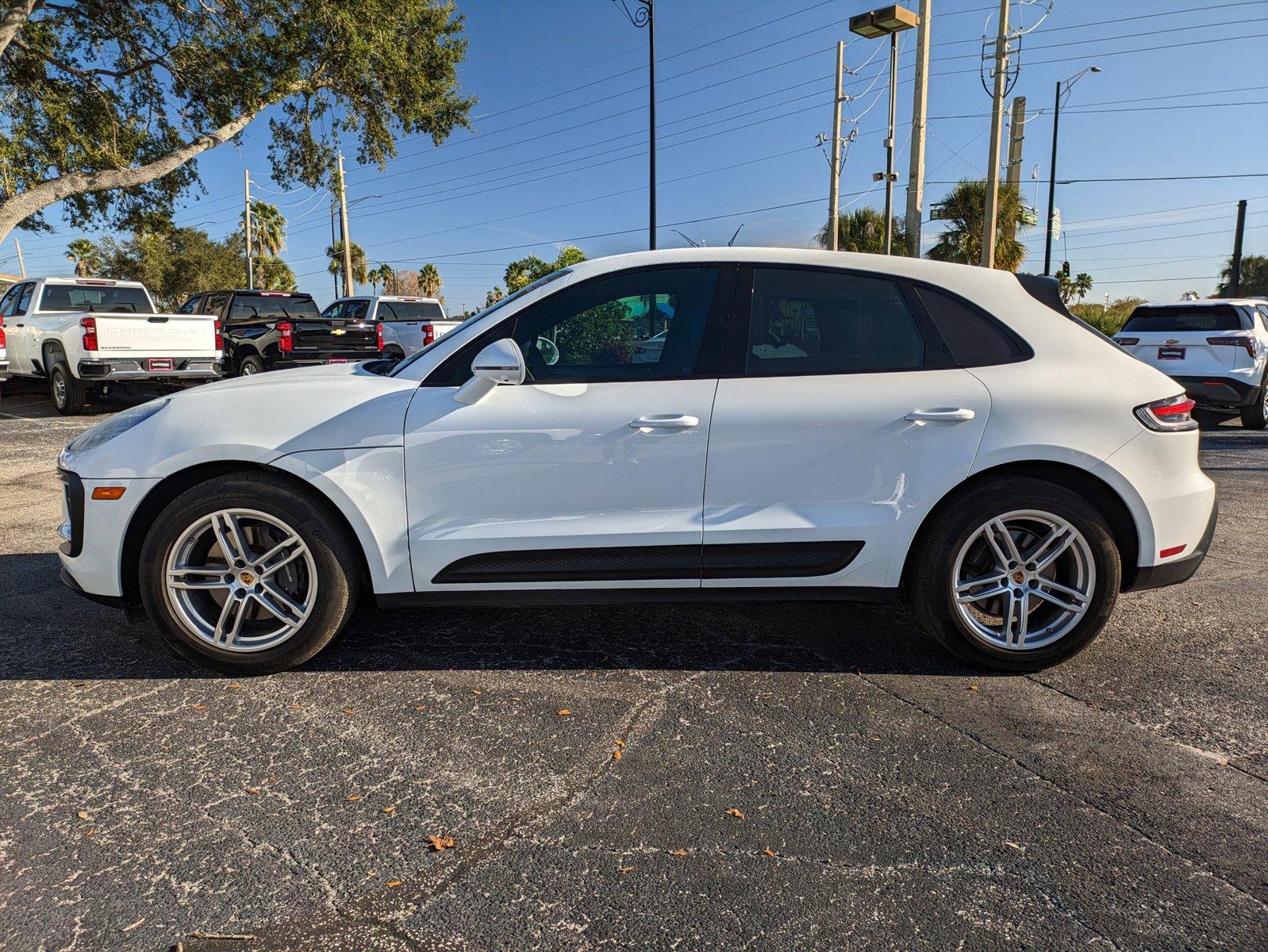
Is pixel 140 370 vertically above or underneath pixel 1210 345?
underneath

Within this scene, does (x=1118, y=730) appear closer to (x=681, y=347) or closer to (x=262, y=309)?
(x=681, y=347)

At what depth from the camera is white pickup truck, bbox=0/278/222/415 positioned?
1191 cm

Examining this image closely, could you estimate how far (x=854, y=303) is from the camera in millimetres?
3498

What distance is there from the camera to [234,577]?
341 centimetres

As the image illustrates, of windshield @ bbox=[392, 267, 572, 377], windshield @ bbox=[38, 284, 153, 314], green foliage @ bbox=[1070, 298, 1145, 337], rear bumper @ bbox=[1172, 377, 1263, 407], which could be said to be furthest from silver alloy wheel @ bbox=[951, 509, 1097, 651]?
green foliage @ bbox=[1070, 298, 1145, 337]

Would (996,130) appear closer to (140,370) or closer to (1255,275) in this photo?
(140,370)

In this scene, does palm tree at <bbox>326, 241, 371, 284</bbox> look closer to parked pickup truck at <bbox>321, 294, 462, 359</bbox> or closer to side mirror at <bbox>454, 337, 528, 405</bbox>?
parked pickup truck at <bbox>321, 294, 462, 359</bbox>

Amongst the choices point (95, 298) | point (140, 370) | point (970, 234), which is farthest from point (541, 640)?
point (970, 234)

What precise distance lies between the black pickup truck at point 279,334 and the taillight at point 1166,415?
11.4 m

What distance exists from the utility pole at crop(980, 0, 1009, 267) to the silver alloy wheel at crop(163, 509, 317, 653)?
1701 centimetres

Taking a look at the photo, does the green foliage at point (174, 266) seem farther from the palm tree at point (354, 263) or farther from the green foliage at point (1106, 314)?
the green foliage at point (1106, 314)

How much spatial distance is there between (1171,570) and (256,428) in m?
3.75

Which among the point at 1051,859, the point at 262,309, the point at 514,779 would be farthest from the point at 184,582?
the point at 262,309

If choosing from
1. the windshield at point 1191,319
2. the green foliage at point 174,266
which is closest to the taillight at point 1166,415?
the windshield at point 1191,319
